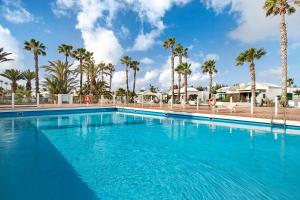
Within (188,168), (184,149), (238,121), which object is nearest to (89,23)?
(238,121)

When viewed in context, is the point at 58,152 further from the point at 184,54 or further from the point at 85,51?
the point at 184,54

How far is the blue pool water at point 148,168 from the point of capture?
4.20 m

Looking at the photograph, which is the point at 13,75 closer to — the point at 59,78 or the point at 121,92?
the point at 59,78

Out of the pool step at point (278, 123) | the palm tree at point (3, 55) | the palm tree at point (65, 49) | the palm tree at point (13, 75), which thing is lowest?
the pool step at point (278, 123)

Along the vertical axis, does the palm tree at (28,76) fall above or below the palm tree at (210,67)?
below

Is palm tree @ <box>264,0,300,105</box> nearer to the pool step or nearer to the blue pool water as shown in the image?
the pool step

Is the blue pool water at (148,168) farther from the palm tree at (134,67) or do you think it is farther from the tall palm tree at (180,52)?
the palm tree at (134,67)

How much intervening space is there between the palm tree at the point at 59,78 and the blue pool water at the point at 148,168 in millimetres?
23680

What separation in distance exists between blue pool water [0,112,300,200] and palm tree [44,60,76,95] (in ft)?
77.7

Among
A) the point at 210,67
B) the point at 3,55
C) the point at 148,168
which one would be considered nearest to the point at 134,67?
the point at 210,67

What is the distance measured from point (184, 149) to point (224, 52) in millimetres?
28368

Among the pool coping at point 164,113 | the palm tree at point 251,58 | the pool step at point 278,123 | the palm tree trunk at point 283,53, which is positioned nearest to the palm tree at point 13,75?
the pool coping at point 164,113

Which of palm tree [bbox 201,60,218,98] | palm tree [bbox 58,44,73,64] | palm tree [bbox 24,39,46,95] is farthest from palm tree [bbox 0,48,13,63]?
palm tree [bbox 201,60,218,98]

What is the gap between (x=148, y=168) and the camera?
5617 millimetres
